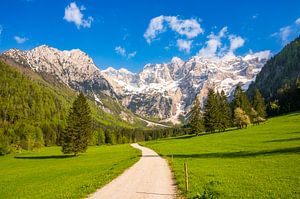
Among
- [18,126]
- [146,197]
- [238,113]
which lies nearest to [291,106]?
[238,113]

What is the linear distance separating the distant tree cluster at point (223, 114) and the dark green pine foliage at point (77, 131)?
50.6 meters

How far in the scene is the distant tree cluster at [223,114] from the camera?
113m

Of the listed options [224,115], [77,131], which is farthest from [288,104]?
[77,131]

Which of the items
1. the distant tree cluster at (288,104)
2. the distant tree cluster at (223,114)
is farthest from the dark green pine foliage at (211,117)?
the distant tree cluster at (288,104)

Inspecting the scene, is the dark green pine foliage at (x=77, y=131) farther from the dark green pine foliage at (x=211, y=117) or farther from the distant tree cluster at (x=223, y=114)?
the distant tree cluster at (x=223, y=114)

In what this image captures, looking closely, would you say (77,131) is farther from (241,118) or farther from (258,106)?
(258,106)

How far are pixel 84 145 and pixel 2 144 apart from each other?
5349 cm

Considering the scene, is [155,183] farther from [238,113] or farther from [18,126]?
[18,126]

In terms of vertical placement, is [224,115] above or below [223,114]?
below

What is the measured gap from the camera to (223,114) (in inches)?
4697

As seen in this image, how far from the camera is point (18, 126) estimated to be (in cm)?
19425

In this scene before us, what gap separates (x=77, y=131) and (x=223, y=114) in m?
61.3

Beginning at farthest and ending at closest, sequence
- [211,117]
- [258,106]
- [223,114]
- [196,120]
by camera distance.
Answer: [258,106] < [196,120] < [223,114] < [211,117]

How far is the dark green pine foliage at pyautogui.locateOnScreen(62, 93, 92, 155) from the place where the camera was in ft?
284
